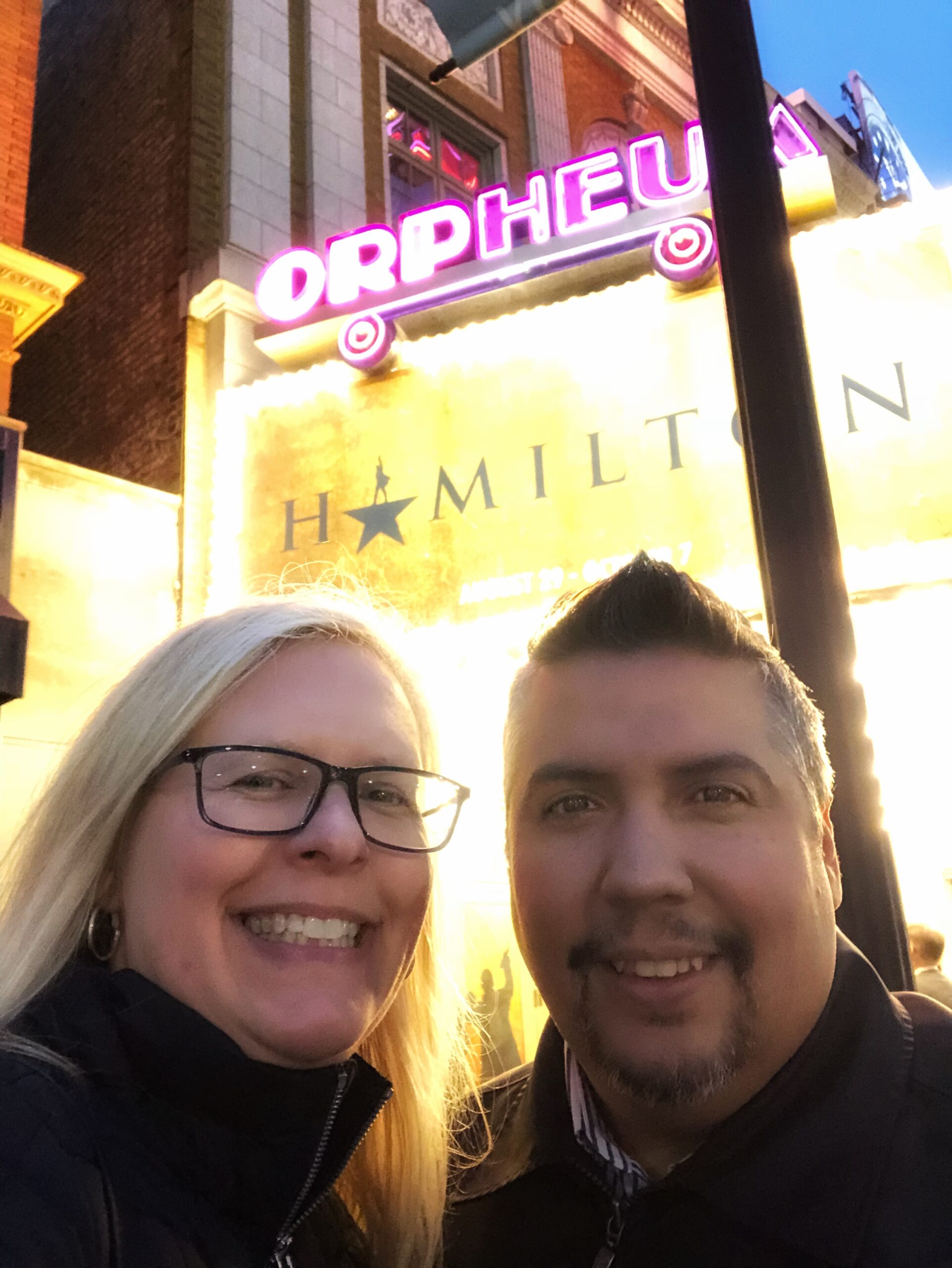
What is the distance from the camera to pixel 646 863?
1.85m

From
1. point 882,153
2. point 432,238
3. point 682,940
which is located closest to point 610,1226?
point 682,940

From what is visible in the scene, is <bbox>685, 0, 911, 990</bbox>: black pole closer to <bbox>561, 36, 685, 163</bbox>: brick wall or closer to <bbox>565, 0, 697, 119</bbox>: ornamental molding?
<bbox>561, 36, 685, 163</bbox>: brick wall

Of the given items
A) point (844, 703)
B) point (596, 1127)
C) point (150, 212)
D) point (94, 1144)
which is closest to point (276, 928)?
point (94, 1144)

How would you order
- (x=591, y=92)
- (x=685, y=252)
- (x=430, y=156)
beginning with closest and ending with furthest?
(x=685, y=252) < (x=430, y=156) < (x=591, y=92)

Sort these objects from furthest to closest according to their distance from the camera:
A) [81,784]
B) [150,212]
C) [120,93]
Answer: [120,93], [150,212], [81,784]

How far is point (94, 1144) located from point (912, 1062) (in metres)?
1.41

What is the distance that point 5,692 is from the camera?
7172 mm

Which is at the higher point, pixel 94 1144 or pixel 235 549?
pixel 235 549

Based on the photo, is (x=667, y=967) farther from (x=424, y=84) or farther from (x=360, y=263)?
(x=424, y=84)

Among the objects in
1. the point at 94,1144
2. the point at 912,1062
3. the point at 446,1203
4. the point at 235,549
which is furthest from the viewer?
the point at 235,549

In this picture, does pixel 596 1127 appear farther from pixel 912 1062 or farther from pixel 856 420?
pixel 856 420

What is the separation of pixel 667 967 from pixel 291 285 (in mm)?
9037

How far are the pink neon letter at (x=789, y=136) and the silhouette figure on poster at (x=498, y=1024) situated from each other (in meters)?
7.54

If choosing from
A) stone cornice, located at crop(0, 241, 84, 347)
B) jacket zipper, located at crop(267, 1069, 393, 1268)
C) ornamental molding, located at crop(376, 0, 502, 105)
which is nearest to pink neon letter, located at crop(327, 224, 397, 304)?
stone cornice, located at crop(0, 241, 84, 347)
